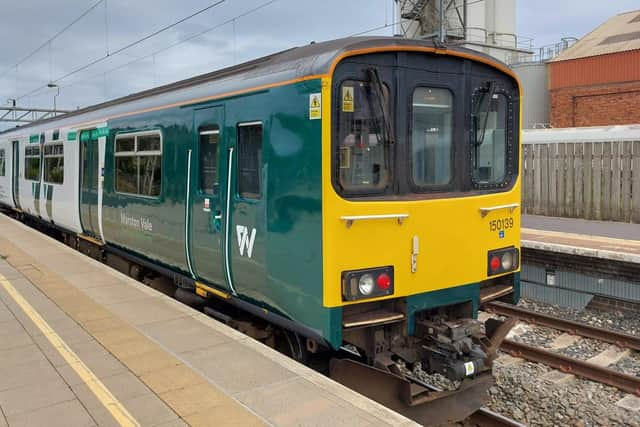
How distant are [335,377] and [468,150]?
232cm

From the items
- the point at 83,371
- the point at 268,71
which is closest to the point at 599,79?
the point at 268,71

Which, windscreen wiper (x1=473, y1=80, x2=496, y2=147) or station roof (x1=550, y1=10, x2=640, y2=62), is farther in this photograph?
station roof (x1=550, y1=10, x2=640, y2=62)

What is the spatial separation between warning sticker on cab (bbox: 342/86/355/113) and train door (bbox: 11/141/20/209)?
14078 mm

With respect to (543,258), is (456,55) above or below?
above

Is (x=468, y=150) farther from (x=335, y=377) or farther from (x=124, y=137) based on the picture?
(x=124, y=137)

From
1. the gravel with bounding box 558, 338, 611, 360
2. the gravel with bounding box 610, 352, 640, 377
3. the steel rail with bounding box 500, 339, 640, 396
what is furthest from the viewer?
the gravel with bounding box 558, 338, 611, 360

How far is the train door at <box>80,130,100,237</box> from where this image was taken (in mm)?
9922

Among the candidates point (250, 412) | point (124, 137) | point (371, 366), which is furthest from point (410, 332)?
point (124, 137)

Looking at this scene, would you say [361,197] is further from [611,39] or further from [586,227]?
[611,39]

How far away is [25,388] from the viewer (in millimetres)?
4734

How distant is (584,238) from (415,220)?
806 cm

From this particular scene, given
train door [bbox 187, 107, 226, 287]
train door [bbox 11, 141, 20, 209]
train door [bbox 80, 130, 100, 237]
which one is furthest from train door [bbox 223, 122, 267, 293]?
train door [bbox 11, 141, 20, 209]

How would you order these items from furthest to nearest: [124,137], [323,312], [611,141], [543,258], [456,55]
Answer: [611,141] → [543,258] → [124,137] → [456,55] → [323,312]

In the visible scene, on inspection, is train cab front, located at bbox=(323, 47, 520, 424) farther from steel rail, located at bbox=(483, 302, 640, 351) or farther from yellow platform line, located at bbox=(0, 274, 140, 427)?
steel rail, located at bbox=(483, 302, 640, 351)
